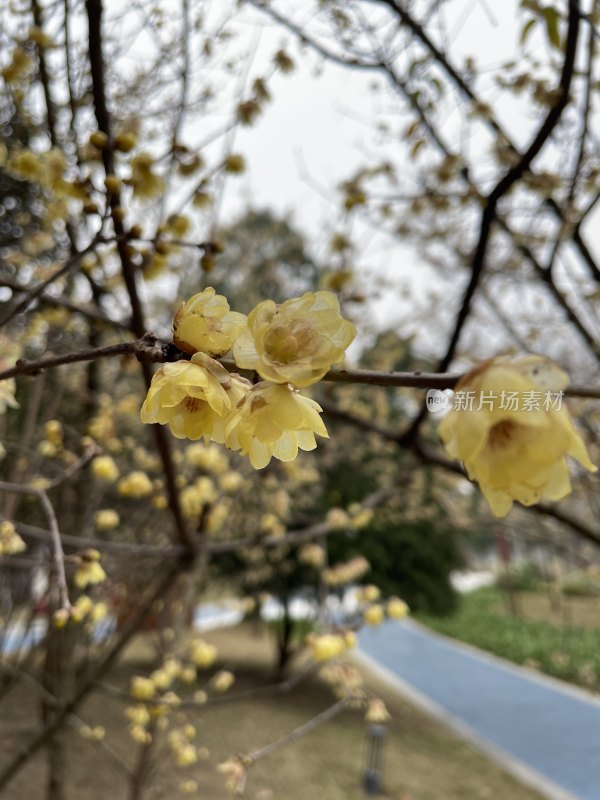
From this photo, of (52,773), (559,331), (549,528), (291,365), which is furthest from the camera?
(549,528)

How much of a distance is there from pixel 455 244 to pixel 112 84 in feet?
7.86

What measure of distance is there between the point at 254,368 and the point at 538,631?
8.70 metres

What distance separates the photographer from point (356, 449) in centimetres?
597

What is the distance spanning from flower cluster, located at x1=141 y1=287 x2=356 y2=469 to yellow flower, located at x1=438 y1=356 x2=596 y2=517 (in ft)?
0.40

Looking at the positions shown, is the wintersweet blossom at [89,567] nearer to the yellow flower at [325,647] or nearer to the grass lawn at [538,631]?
the yellow flower at [325,647]

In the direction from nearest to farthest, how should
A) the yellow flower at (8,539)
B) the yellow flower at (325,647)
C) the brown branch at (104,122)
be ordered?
the brown branch at (104,122) < the yellow flower at (8,539) < the yellow flower at (325,647)

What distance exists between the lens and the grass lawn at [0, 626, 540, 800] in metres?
4.93

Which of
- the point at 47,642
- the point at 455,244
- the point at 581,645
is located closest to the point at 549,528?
the point at 581,645

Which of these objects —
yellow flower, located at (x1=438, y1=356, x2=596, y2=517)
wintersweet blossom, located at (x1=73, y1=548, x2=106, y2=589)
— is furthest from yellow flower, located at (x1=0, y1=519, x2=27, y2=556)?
yellow flower, located at (x1=438, y1=356, x2=596, y2=517)

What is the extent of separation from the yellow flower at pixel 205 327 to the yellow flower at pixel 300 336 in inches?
1.1

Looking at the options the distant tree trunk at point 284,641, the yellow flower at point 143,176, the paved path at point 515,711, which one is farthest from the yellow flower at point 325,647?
the distant tree trunk at point 284,641

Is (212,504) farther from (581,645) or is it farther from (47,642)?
(581,645)

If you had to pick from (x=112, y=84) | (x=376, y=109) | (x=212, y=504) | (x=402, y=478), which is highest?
(x=376, y=109)

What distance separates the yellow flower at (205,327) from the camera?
543mm
